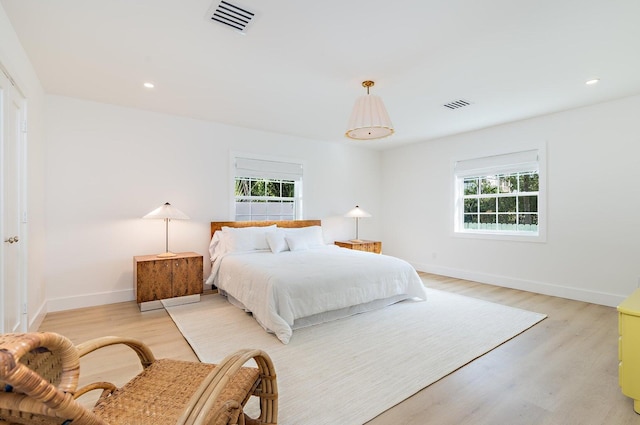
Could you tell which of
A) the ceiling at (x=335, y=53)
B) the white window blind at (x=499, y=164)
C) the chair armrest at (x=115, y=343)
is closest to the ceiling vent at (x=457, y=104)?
the ceiling at (x=335, y=53)

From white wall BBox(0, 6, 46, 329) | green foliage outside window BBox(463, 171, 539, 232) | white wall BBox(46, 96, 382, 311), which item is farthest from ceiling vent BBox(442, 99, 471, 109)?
white wall BBox(0, 6, 46, 329)

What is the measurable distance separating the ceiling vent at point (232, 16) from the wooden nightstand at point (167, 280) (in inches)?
111

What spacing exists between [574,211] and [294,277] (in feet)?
13.0

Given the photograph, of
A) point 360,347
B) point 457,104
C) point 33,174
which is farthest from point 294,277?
point 457,104

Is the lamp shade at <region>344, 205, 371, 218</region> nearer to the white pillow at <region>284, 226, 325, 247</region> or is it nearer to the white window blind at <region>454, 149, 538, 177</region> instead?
the white pillow at <region>284, 226, 325, 247</region>

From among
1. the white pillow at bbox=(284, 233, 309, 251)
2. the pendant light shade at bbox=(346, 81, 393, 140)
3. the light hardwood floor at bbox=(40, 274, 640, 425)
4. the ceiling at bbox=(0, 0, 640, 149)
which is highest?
the ceiling at bbox=(0, 0, 640, 149)

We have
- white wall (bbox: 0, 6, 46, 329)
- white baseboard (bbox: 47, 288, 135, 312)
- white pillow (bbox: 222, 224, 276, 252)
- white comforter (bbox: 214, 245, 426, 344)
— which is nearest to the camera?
white wall (bbox: 0, 6, 46, 329)

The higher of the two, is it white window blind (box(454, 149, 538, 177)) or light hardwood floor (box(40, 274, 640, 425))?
white window blind (box(454, 149, 538, 177))

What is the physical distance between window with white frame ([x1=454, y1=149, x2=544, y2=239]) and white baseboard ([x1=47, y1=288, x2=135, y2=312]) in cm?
539

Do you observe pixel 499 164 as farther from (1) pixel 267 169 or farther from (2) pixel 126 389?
(2) pixel 126 389

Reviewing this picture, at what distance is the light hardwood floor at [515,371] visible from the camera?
181 centimetres

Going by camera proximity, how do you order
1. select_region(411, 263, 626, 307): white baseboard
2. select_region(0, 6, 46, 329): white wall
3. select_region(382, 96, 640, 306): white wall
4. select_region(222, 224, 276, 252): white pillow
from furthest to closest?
select_region(222, 224, 276, 252): white pillow, select_region(411, 263, 626, 307): white baseboard, select_region(382, 96, 640, 306): white wall, select_region(0, 6, 46, 329): white wall

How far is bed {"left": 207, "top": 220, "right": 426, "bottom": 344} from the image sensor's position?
2.94m

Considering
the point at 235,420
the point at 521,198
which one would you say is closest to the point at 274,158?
the point at 521,198
